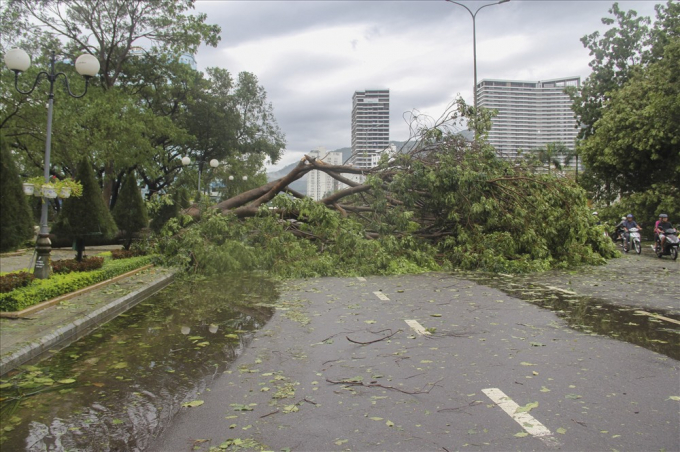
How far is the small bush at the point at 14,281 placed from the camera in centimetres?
781

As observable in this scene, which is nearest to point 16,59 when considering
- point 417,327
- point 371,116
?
point 417,327

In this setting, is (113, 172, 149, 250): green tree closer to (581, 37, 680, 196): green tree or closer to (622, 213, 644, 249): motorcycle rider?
(622, 213, 644, 249): motorcycle rider

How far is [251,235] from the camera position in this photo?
583 inches

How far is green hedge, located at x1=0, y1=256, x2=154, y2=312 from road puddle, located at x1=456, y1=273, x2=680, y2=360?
7.67 meters

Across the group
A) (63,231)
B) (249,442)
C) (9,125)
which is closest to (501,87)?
(9,125)

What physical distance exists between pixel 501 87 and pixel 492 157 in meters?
22.1

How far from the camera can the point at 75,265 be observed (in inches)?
424

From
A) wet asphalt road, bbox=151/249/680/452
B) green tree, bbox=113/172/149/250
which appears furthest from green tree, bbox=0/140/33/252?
green tree, bbox=113/172/149/250

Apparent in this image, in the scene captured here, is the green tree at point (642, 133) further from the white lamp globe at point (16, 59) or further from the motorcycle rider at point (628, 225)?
the white lamp globe at point (16, 59)

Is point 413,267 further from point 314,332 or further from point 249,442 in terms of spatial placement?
point 249,442

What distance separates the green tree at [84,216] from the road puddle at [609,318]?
867cm

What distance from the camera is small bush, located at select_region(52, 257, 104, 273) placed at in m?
10.5

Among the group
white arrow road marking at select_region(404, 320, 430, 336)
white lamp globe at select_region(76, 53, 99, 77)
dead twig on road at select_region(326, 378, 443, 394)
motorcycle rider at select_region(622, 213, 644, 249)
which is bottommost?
white arrow road marking at select_region(404, 320, 430, 336)

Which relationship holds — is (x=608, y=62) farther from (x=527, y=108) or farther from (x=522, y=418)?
(x=522, y=418)
